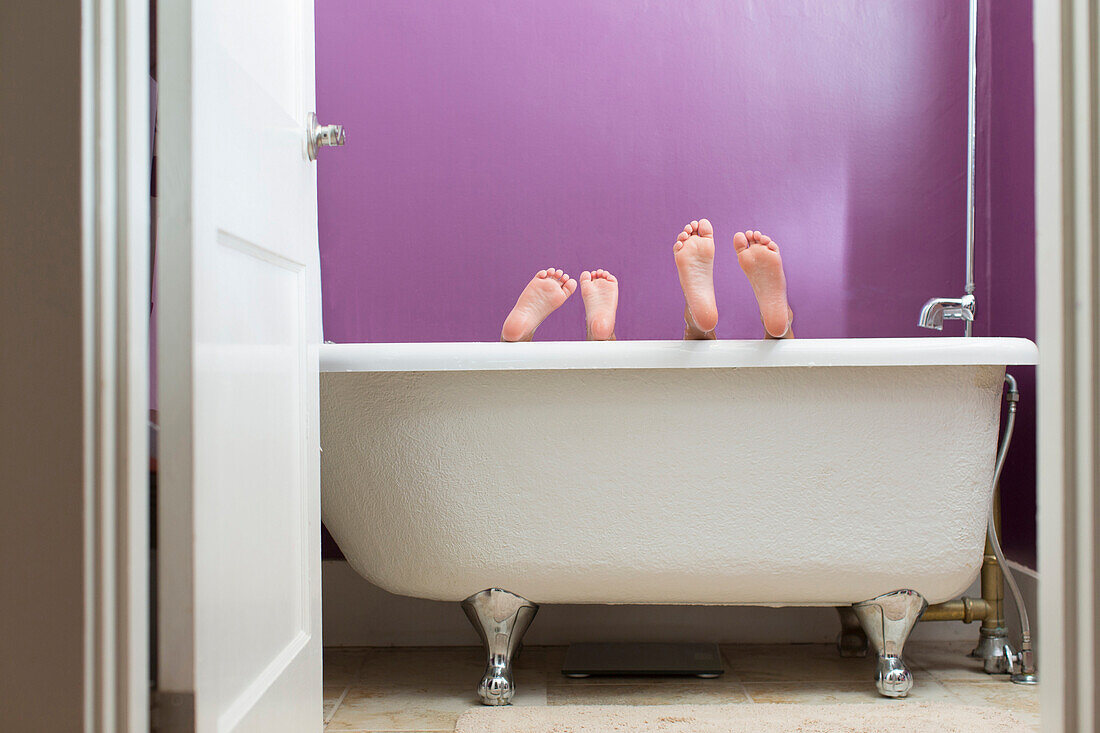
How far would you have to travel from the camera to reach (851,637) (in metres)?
1.70

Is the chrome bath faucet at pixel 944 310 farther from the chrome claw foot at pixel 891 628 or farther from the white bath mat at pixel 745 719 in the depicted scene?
the white bath mat at pixel 745 719

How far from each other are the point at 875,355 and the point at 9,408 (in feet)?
3.69

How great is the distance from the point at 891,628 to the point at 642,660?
→ 449 millimetres

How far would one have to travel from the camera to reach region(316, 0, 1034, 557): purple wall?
75.5 inches

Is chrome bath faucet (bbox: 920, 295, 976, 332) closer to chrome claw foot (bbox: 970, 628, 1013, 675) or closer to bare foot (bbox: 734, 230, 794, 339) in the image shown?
bare foot (bbox: 734, 230, 794, 339)

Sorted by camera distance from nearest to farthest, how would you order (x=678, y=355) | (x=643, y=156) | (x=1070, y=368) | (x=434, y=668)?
(x=1070, y=368) < (x=678, y=355) < (x=434, y=668) < (x=643, y=156)

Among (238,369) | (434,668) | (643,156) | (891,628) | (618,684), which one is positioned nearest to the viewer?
(238,369)

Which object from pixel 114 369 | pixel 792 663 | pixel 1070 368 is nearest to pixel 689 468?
pixel 792 663

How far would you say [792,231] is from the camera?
1918mm

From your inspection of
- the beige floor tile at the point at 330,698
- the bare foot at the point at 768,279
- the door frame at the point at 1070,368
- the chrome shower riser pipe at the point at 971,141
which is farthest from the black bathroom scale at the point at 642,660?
the door frame at the point at 1070,368

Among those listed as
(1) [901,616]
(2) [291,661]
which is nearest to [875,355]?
(1) [901,616]

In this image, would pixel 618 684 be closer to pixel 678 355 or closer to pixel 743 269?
pixel 678 355

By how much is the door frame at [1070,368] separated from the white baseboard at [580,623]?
122cm

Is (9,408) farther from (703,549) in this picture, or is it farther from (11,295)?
(703,549)
